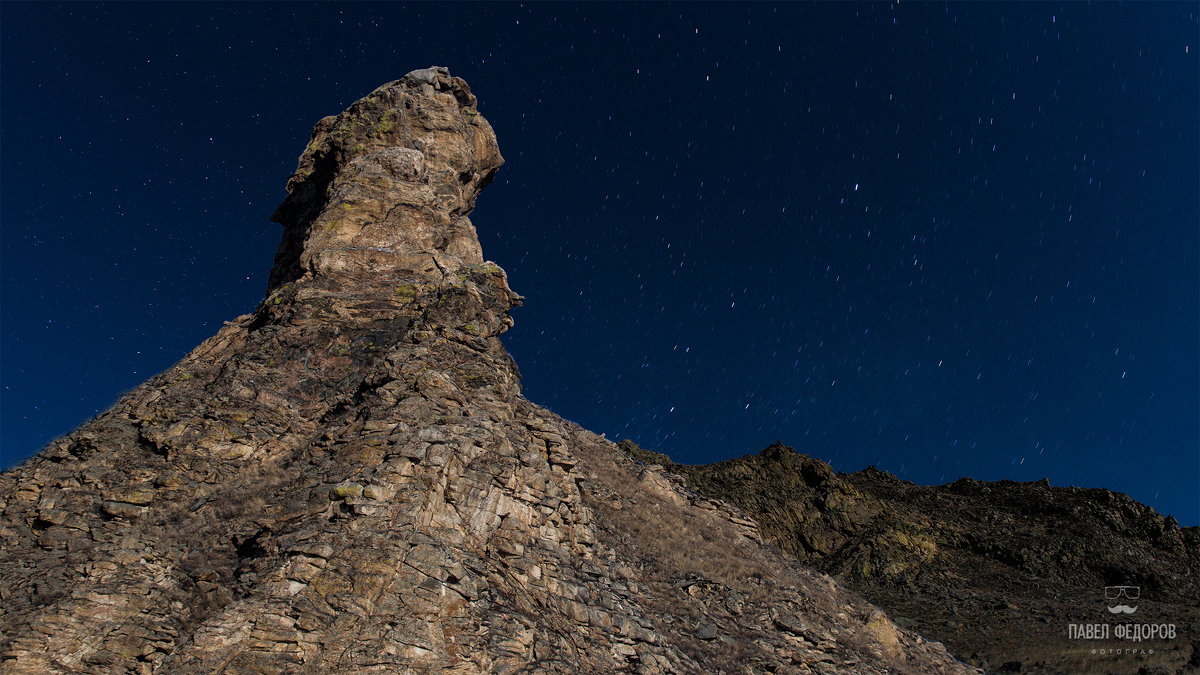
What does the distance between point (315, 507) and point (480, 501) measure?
3134 mm

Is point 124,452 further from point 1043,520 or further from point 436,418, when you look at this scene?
point 1043,520

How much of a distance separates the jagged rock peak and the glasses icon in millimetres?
46964

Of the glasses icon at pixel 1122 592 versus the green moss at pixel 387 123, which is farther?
the glasses icon at pixel 1122 592

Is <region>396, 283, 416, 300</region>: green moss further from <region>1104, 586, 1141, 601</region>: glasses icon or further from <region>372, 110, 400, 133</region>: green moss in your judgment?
<region>1104, 586, 1141, 601</region>: glasses icon

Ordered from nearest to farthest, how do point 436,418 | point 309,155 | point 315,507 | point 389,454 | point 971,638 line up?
point 315,507 < point 389,454 < point 436,418 < point 309,155 < point 971,638

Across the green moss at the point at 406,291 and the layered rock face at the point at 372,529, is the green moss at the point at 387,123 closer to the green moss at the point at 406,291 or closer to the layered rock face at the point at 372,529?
the layered rock face at the point at 372,529

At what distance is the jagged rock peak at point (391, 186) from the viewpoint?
21.0 meters

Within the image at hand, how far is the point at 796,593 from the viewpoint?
18359 mm

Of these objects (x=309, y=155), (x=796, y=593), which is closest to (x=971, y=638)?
(x=796, y=593)

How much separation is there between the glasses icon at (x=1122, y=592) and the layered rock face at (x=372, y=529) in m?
29.5
